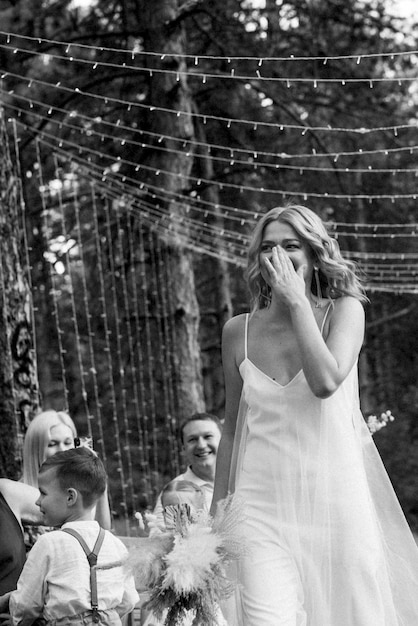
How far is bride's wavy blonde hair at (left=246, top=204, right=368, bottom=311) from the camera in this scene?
354 cm

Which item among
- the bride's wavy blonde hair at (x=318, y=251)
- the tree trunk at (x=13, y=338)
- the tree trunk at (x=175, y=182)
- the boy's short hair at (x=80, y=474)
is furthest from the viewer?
the tree trunk at (x=175, y=182)

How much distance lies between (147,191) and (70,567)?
7793mm

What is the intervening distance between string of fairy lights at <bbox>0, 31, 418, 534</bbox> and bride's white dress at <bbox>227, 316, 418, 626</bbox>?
302 inches

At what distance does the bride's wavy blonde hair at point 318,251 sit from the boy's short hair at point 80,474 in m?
1.13

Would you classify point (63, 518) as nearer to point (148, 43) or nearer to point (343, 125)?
point (148, 43)

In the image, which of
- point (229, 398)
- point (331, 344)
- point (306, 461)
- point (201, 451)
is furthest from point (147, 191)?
point (306, 461)

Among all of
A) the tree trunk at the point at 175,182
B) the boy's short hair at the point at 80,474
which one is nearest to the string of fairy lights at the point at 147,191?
the tree trunk at the point at 175,182

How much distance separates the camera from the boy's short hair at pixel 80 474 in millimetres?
4277

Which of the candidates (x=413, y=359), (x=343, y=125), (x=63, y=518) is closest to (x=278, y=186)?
(x=343, y=125)

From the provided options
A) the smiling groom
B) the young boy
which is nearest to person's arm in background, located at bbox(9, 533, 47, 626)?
the young boy

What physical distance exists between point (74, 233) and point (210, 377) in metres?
3.89

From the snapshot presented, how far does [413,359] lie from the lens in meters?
24.8

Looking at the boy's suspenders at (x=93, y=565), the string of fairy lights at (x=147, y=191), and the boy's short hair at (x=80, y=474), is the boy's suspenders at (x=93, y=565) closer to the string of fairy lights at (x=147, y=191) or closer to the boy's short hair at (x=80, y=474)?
the boy's short hair at (x=80, y=474)

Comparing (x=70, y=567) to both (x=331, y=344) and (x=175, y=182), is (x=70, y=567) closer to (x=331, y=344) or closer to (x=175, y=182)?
(x=331, y=344)
